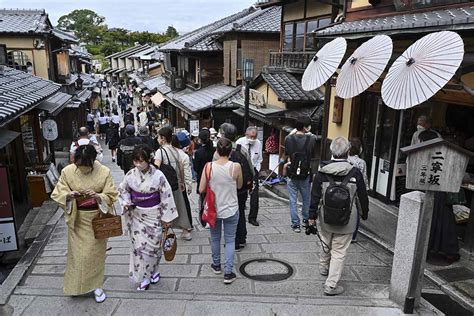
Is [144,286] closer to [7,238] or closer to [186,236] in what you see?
[186,236]

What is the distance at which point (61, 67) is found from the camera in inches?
1001

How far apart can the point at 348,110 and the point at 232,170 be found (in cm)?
540

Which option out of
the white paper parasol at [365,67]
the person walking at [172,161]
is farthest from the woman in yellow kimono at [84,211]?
the white paper parasol at [365,67]

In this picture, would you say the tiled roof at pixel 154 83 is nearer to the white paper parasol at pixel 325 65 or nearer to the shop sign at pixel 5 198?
the white paper parasol at pixel 325 65

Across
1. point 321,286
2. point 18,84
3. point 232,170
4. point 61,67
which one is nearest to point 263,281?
point 321,286

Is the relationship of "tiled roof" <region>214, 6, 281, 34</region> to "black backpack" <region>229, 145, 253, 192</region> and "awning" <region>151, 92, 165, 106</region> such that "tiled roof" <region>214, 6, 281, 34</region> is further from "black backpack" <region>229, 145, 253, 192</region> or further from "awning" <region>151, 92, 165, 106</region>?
"black backpack" <region>229, 145, 253, 192</region>

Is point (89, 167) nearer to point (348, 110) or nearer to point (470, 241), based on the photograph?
point (470, 241)

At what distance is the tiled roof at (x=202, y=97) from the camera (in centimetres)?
1809

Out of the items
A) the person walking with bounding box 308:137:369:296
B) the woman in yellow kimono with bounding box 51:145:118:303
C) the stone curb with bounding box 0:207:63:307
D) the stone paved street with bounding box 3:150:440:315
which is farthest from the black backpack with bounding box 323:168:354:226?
the stone curb with bounding box 0:207:63:307

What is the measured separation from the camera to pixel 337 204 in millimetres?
4703

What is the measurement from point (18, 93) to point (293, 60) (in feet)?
28.4

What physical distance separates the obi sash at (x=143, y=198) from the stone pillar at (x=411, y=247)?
3112 mm

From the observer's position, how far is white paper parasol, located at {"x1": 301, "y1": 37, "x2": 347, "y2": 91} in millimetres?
6778

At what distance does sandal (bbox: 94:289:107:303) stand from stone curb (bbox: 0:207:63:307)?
3.66 ft
